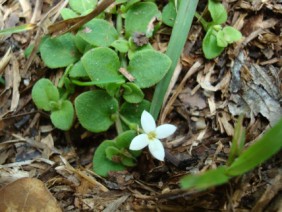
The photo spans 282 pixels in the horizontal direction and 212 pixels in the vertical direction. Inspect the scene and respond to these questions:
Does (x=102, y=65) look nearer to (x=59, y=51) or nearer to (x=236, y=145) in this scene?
(x=59, y=51)

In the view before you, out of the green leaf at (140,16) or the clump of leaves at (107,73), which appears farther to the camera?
the green leaf at (140,16)

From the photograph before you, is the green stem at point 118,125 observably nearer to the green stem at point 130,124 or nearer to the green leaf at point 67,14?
the green stem at point 130,124

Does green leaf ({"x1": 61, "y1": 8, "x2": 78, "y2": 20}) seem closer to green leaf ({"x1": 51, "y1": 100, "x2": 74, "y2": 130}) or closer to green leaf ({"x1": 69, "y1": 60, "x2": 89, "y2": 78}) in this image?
green leaf ({"x1": 69, "y1": 60, "x2": 89, "y2": 78})

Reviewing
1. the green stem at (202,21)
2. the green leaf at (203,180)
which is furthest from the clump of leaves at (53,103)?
the green leaf at (203,180)

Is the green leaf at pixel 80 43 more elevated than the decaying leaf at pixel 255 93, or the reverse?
the green leaf at pixel 80 43

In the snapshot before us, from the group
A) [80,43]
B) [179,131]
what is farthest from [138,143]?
[80,43]

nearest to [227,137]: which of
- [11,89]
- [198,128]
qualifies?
[198,128]

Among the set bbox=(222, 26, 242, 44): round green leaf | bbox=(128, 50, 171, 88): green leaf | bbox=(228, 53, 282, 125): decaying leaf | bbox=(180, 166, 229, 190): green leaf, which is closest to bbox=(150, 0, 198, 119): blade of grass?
bbox=(128, 50, 171, 88): green leaf

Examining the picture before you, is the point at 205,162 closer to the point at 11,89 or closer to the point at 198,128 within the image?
the point at 198,128
